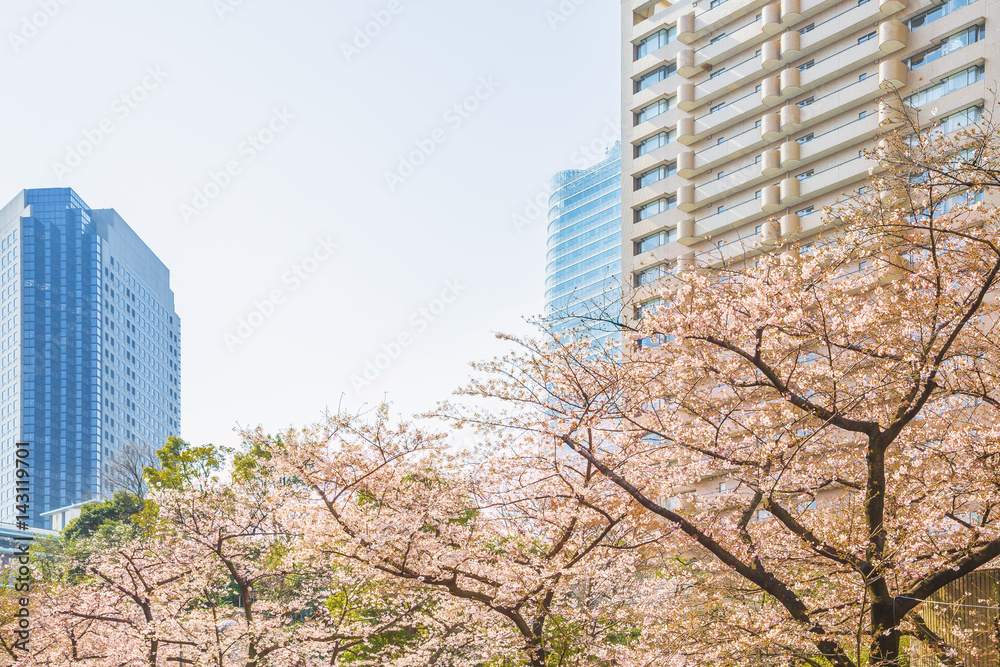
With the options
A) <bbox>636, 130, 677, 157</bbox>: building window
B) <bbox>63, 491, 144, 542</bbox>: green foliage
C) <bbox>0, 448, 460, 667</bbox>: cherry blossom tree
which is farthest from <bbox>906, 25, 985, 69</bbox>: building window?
<bbox>63, 491, 144, 542</bbox>: green foliage

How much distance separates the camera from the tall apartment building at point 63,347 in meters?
96.5

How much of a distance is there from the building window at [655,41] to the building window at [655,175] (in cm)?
627

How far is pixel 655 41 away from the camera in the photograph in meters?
47.2

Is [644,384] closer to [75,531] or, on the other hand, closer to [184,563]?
[184,563]

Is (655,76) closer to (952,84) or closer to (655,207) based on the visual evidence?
(655,207)

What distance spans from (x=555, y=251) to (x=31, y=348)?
2349 inches

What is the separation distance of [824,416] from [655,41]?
137ft

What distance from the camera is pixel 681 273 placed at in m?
10.6

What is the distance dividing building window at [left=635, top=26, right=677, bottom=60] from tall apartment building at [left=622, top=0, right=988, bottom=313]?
68 millimetres

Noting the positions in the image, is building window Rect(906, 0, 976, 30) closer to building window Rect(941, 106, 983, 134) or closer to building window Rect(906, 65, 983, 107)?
building window Rect(906, 65, 983, 107)

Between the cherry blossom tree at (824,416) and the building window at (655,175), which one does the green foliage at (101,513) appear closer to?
the building window at (655,175)

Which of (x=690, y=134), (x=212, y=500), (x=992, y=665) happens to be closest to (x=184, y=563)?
(x=212, y=500)

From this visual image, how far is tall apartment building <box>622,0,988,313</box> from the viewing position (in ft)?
117

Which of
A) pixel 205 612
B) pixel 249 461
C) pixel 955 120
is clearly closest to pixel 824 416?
pixel 205 612
